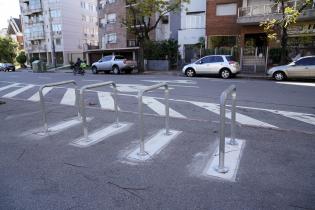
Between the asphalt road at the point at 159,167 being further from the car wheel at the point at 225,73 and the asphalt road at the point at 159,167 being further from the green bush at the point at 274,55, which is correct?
the green bush at the point at 274,55

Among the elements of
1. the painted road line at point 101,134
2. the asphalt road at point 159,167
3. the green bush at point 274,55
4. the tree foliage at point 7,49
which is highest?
the tree foliage at point 7,49

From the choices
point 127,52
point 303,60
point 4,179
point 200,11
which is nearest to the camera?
point 4,179

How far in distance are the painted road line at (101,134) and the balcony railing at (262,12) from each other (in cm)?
1934

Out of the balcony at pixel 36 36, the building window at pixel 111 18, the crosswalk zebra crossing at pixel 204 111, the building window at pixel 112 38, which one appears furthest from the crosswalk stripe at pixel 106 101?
the balcony at pixel 36 36

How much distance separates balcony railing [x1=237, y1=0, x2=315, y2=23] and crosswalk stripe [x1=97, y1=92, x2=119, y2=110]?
54.2ft

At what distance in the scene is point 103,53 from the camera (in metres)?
38.1

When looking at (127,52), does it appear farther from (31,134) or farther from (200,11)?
(31,134)

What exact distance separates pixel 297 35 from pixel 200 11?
10380 millimetres

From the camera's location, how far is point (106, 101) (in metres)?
9.25

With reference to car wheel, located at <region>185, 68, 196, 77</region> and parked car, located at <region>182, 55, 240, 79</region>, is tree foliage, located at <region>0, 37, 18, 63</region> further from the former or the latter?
parked car, located at <region>182, 55, 240, 79</region>

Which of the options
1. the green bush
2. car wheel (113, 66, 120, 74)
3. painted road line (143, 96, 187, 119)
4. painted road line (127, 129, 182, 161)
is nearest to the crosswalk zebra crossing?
painted road line (143, 96, 187, 119)

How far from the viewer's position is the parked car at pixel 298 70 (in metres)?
14.5

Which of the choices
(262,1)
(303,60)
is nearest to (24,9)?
(262,1)

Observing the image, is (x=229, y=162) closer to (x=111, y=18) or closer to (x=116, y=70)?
(x=116, y=70)
